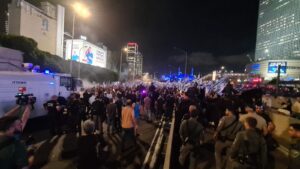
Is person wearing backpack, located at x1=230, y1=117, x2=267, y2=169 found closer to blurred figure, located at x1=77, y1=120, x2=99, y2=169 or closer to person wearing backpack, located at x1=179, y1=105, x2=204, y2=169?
person wearing backpack, located at x1=179, y1=105, x2=204, y2=169

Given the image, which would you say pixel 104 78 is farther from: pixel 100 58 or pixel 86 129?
pixel 86 129

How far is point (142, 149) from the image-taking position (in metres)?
9.78

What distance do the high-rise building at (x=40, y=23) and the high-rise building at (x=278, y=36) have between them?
272 feet

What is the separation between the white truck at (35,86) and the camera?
→ 41.4ft

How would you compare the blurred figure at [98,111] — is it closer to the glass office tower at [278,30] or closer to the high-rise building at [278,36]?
the high-rise building at [278,36]

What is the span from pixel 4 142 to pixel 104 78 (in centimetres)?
8226

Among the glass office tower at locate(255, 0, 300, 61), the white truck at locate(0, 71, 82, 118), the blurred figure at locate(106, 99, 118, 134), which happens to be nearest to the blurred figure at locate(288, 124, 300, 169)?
the blurred figure at locate(106, 99, 118, 134)

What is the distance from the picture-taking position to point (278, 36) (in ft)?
457

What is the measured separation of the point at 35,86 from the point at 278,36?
14580 centimetres

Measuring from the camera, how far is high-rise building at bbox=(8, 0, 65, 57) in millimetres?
45844

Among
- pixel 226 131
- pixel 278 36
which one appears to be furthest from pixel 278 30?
pixel 226 131

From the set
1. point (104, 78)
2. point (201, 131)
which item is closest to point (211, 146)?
point (201, 131)

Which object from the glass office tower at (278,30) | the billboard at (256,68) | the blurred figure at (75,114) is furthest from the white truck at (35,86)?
the billboard at (256,68)

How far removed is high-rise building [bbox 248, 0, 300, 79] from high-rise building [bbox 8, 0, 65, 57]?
3266 inches
